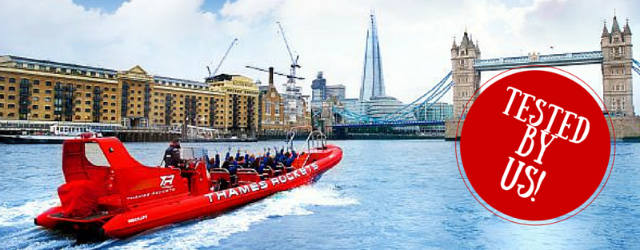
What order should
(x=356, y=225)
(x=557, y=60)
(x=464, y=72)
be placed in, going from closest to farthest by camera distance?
(x=356, y=225), (x=557, y=60), (x=464, y=72)

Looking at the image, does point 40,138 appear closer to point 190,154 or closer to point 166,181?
point 190,154

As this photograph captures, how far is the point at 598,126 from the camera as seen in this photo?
720 cm

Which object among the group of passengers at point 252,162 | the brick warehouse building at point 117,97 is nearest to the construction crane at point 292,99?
the brick warehouse building at point 117,97

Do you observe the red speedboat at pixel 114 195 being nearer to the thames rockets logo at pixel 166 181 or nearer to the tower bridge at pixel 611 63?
the thames rockets logo at pixel 166 181

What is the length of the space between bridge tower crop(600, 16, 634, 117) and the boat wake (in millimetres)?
91480

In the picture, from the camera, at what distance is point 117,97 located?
7400 cm

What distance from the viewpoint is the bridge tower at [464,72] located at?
102250 millimetres

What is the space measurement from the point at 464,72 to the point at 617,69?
Result: 2935 centimetres

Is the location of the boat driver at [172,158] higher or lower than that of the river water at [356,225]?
higher

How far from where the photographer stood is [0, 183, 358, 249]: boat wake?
8703mm

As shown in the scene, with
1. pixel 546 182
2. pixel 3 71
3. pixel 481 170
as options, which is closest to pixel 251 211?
pixel 481 170

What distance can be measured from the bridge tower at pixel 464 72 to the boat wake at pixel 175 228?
92.0 m

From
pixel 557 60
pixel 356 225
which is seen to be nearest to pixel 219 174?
pixel 356 225

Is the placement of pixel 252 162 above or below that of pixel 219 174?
above
